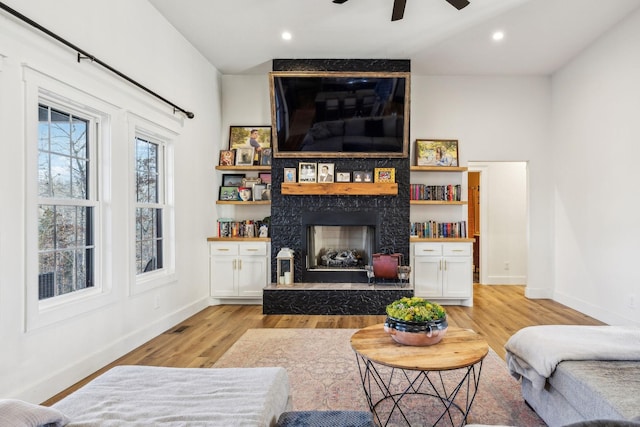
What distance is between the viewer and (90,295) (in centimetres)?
295

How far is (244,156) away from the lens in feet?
18.1

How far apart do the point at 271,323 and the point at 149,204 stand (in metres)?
1.80

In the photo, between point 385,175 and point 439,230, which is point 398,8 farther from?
point 439,230

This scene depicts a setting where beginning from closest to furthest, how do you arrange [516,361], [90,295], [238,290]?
[516,361]
[90,295]
[238,290]

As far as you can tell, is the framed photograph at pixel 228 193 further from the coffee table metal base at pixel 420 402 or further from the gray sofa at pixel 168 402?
the gray sofa at pixel 168 402

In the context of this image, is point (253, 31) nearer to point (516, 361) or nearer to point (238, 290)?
point (238, 290)

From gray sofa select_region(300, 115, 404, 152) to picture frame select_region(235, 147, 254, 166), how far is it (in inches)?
34.1

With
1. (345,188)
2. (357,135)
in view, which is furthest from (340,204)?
(357,135)

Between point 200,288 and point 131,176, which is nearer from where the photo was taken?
point 131,176

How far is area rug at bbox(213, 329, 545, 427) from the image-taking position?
90.7 inches

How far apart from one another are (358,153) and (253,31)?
189 centimetres

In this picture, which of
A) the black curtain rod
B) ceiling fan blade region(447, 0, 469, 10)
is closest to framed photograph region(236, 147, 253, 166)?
the black curtain rod

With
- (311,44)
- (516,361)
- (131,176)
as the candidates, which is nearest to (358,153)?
(311,44)

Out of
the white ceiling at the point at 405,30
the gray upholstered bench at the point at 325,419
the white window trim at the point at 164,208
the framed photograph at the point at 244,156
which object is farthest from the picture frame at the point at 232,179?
the gray upholstered bench at the point at 325,419
